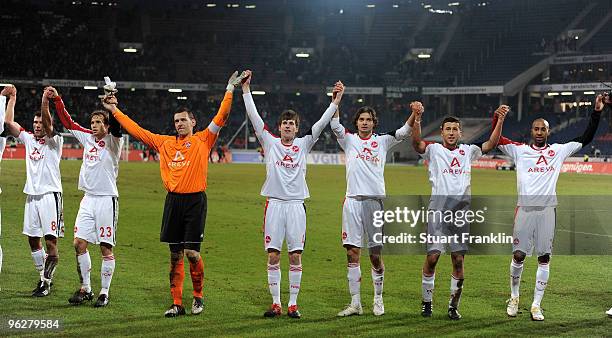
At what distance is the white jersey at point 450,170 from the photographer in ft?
31.1

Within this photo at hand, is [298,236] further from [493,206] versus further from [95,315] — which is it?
[493,206]

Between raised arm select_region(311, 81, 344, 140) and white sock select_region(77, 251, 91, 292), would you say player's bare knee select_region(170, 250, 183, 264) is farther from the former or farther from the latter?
raised arm select_region(311, 81, 344, 140)

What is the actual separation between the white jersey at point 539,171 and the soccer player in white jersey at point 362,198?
5.14 feet

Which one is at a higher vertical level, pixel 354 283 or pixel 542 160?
pixel 542 160

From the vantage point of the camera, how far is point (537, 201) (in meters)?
9.56

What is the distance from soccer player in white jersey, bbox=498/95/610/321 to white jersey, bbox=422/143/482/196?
0.70m

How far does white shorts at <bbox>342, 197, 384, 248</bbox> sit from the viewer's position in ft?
30.8

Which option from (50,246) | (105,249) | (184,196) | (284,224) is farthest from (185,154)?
(50,246)

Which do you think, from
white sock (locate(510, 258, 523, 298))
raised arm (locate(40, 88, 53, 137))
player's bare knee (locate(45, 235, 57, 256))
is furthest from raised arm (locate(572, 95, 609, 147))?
player's bare knee (locate(45, 235, 57, 256))

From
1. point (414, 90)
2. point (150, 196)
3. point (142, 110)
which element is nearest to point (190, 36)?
point (142, 110)

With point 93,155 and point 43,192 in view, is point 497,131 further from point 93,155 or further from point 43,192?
point 43,192

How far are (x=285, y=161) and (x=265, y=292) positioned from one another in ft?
7.57

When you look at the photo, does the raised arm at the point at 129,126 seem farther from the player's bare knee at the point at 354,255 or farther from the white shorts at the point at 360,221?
the player's bare knee at the point at 354,255

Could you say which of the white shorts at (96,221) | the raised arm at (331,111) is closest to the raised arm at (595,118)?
the raised arm at (331,111)
